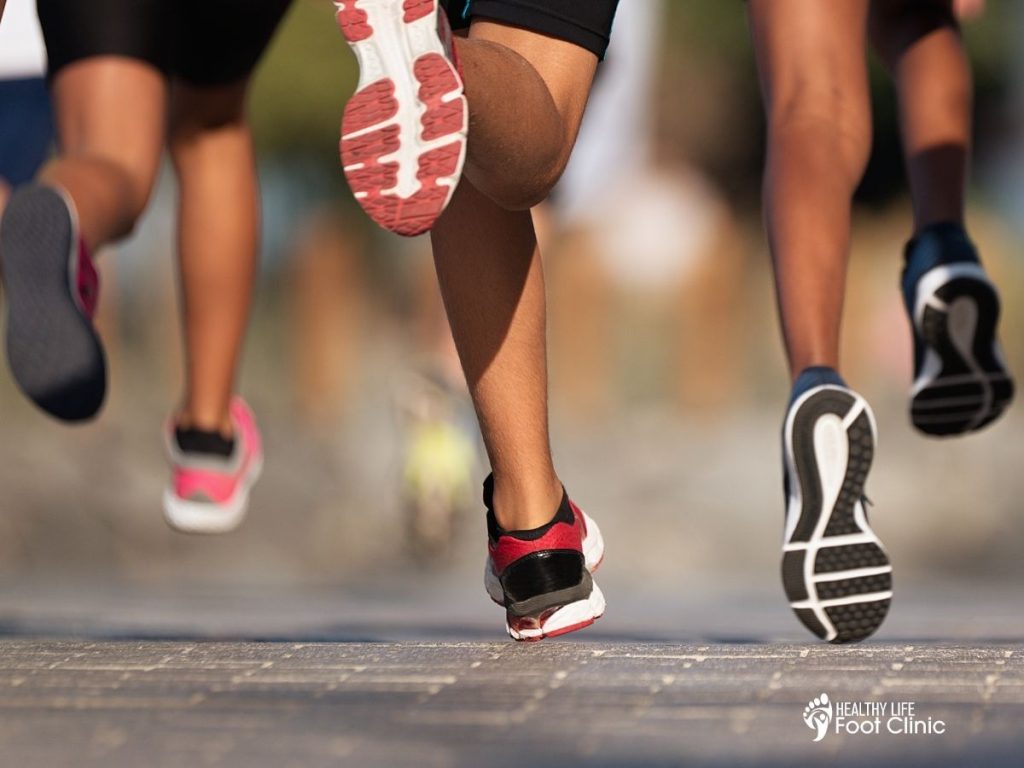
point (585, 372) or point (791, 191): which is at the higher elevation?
point (585, 372)

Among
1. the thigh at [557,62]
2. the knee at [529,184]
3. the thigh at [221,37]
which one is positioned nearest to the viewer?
the knee at [529,184]

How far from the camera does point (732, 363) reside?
1459 cm

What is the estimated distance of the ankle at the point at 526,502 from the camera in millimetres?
2840

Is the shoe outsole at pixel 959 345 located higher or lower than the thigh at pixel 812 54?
lower

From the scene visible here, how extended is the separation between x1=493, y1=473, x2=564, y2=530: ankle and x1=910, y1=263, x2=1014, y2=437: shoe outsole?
83cm

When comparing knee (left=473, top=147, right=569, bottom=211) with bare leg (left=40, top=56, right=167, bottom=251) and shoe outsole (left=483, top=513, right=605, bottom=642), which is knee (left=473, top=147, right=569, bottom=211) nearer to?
shoe outsole (left=483, top=513, right=605, bottom=642)

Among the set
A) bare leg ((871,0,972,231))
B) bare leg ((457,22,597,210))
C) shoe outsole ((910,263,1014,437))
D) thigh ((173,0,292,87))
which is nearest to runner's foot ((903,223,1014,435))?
shoe outsole ((910,263,1014,437))

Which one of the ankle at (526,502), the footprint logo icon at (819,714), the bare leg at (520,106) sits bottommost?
the footprint logo icon at (819,714)

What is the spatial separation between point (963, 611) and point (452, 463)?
4066 mm

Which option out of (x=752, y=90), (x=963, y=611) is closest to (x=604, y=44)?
(x=963, y=611)

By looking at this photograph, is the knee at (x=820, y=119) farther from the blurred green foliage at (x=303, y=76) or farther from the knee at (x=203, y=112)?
the blurred green foliage at (x=303, y=76)

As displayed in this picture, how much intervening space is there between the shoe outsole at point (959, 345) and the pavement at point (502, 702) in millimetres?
397

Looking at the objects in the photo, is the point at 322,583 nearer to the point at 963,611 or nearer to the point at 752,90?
the point at 963,611

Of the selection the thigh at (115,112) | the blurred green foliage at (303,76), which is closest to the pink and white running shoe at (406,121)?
the thigh at (115,112)
